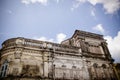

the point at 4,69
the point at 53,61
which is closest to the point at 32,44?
the point at 53,61

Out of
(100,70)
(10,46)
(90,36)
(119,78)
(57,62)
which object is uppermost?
(90,36)

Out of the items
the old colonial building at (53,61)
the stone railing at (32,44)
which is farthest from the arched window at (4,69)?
the stone railing at (32,44)

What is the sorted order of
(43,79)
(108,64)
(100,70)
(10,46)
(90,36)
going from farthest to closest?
(90,36), (108,64), (100,70), (10,46), (43,79)

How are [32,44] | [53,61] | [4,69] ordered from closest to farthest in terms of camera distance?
[4,69], [53,61], [32,44]

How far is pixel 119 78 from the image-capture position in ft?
57.3

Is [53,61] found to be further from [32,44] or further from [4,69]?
[4,69]

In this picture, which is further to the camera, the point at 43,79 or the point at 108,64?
the point at 108,64

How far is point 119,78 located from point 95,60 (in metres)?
4.78

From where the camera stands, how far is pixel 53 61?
14.3 m

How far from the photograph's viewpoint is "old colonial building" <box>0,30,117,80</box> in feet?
41.1

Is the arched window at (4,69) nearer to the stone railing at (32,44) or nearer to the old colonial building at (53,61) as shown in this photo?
the old colonial building at (53,61)

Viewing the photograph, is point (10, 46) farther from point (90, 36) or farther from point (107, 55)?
point (107, 55)

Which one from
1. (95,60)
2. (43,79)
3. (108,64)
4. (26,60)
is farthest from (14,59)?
(108,64)

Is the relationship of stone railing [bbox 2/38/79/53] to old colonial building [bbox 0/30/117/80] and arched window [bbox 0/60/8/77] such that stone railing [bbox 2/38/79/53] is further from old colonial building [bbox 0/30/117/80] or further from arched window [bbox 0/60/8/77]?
arched window [bbox 0/60/8/77]
